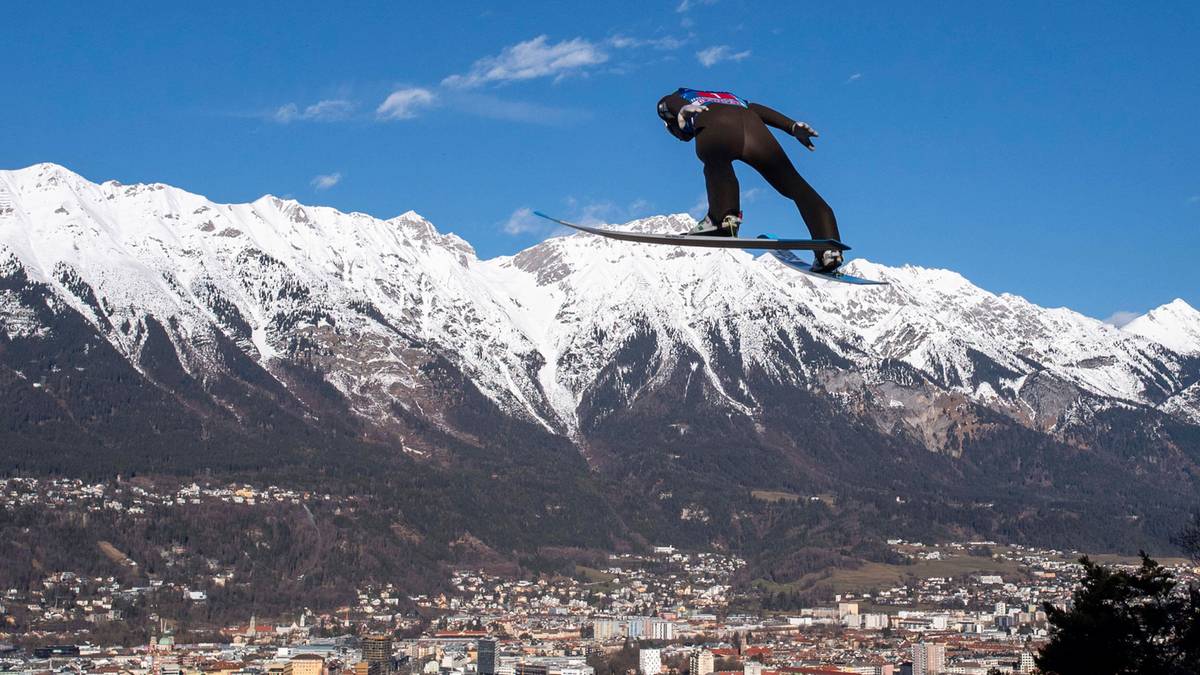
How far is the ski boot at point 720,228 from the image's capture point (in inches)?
575

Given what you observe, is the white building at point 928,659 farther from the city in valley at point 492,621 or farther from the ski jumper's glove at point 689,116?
the ski jumper's glove at point 689,116

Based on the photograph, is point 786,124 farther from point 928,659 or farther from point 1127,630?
point 928,659

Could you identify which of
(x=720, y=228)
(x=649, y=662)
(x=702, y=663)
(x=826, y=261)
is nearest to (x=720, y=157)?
(x=720, y=228)

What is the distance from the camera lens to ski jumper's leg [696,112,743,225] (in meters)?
14.5

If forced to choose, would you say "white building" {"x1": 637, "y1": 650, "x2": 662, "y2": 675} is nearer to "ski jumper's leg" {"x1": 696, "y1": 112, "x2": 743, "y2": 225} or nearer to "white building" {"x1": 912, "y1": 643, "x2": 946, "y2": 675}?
"white building" {"x1": 912, "y1": 643, "x2": 946, "y2": 675}

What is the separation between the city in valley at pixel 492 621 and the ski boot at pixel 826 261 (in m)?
98.1

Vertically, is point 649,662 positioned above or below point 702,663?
above

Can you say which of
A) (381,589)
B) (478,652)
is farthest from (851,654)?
(381,589)

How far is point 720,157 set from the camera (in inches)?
573

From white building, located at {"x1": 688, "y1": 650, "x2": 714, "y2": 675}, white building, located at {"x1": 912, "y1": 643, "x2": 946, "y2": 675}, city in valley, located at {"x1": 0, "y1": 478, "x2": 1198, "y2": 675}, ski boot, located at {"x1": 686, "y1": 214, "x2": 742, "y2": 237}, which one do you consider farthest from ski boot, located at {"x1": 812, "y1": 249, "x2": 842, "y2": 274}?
white building, located at {"x1": 688, "y1": 650, "x2": 714, "y2": 675}

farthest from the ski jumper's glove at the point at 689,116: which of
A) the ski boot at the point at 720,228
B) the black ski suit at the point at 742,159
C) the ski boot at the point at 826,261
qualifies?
the ski boot at the point at 826,261

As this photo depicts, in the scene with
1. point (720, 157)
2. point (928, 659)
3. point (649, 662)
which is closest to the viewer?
point (720, 157)

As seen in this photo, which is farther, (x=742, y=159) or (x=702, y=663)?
(x=702, y=663)

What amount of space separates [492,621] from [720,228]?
15601 cm
